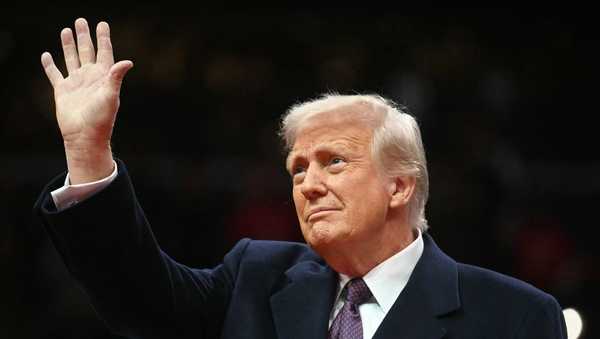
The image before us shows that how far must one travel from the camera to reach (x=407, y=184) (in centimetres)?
263

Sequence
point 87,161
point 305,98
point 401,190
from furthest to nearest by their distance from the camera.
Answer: point 305,98, point 401,190, point 87,161

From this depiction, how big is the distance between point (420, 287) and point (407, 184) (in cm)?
26

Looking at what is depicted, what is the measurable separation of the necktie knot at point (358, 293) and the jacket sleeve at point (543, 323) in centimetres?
37

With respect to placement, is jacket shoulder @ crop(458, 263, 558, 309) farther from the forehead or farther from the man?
the forehead

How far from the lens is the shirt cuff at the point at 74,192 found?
91.0 inches

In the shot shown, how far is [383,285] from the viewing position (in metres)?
2.56

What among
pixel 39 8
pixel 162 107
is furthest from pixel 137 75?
pixel 39 8

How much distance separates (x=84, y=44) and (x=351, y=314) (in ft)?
2.90

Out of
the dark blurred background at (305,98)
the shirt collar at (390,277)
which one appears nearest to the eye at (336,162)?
the shirt collar at (390,277)

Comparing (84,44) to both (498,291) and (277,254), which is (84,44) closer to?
(277,254)

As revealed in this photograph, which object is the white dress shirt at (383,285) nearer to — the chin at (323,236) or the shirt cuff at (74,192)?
the chin at (323,236)

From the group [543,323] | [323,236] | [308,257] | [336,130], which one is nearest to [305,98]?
[308,257]

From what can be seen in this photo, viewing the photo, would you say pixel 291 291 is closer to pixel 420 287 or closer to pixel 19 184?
pixel 420 287

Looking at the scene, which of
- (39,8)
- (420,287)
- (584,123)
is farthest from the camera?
(584,123)
